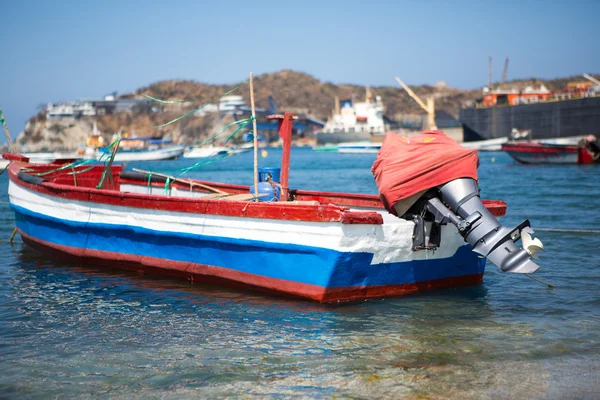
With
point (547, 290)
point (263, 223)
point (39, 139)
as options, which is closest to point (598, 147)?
point (547, 290)

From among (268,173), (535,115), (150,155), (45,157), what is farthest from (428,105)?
(268,173)

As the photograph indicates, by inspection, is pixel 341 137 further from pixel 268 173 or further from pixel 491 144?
pixel 268 173

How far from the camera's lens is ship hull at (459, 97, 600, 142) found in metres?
67.9

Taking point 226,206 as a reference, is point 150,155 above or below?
below

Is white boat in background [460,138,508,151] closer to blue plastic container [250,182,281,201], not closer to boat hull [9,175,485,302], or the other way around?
blue plastic container [250,182,281,201]

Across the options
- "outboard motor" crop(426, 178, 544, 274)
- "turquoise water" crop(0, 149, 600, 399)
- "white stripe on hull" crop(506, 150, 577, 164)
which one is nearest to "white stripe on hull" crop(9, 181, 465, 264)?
"outboard motor" crop(426, 178, 544, 274)

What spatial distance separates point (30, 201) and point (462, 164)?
8886 mm

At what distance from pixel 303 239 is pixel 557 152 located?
44.6m

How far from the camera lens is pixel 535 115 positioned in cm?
7581

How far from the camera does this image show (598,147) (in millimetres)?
45781

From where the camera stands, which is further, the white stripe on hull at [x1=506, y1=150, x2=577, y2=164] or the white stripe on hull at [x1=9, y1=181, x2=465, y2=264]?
the white stripe on hull at [x1=506, y1=150, x2=577, y2=164]

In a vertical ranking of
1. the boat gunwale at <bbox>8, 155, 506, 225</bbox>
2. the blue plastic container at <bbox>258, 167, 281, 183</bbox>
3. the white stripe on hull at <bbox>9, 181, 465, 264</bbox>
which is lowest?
the white stripe on hull at <bbox>9, 181, 465, 264</bbox>

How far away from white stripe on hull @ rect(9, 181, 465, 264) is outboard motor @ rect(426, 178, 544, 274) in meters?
0.62

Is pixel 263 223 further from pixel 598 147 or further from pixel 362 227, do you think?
pixel 598 147
